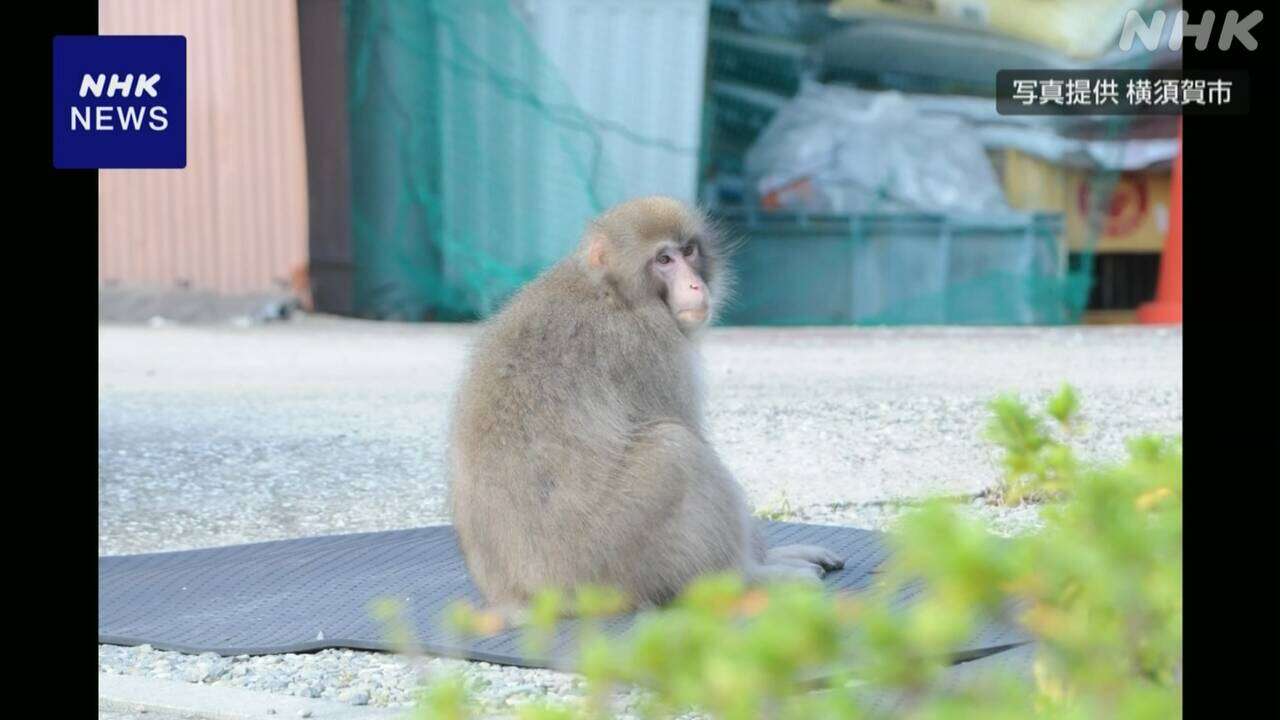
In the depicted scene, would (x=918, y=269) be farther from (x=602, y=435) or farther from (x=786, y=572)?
(x=602, y=435)

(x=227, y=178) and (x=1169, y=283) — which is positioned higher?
(x=227, y=178)

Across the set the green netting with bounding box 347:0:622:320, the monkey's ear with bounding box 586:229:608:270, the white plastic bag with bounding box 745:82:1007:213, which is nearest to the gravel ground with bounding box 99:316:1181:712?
the monkey's ear with bounding box 586:229:608:270

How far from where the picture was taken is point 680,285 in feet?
12.8

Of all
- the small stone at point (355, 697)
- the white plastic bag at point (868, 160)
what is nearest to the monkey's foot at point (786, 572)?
the small stone at point (355, 697)

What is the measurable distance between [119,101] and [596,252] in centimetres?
159

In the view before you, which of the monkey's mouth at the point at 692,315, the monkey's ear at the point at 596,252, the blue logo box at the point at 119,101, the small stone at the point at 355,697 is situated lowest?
the small stone at the point at 355,697

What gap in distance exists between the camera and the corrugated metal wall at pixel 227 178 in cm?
1184

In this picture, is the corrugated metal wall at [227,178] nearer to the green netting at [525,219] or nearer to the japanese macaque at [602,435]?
the green netting at [525,219]

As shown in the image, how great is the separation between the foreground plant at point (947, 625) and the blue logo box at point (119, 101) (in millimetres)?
1163

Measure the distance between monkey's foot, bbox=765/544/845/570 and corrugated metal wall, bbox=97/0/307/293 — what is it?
8.05 meters

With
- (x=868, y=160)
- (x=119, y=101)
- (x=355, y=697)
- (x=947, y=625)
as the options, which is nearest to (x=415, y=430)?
(x=355, y=697)

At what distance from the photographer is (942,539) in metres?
1.22
